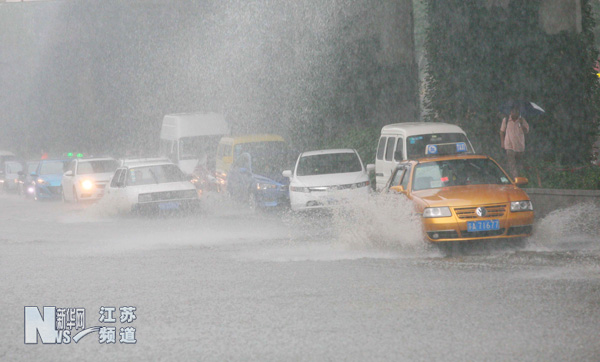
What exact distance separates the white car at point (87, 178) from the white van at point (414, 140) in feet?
37.6

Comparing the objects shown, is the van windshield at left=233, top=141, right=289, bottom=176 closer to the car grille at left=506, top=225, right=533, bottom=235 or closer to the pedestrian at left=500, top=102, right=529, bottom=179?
the pedestrian at left=500, top=102, right=529, bottom=179

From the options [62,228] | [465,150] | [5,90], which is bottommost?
[62,228]

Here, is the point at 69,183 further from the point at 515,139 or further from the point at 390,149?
the point at 515,139

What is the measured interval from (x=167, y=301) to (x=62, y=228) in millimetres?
11066

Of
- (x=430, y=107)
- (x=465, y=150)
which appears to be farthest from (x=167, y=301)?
(x=430, y=107)

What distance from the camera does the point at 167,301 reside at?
9.20 metres

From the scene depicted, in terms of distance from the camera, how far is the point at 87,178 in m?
28.5

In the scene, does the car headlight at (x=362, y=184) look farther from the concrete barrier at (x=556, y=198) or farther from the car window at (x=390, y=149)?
the concrete barrier at (x=556, y=198)

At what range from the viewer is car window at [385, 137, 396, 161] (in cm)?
1945

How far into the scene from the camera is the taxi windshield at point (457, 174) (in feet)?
43.1

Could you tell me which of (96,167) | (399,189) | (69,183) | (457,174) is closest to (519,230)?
(457,174)

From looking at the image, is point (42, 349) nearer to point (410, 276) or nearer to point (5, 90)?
point (410, 276)

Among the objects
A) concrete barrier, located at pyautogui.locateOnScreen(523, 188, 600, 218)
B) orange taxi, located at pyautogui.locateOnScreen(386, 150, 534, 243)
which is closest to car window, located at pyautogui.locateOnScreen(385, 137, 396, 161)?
concrete barrier, located at pyautogui.locateOnScreen(523, 188, 600, 218)

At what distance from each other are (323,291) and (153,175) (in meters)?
13.6
